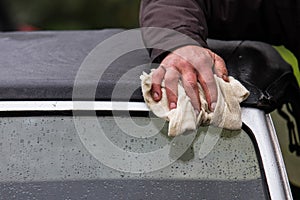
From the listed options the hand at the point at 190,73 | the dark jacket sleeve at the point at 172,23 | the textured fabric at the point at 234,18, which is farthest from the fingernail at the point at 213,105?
the textured fabric at the point at 234,18

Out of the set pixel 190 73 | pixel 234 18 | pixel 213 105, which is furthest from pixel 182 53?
pixel 234 18

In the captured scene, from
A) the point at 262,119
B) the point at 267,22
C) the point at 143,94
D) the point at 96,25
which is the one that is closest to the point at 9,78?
Answer: the point at 143,94

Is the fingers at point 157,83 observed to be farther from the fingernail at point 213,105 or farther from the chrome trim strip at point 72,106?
the fingernail at point 213,105

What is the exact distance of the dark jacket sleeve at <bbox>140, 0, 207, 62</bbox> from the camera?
2971mm

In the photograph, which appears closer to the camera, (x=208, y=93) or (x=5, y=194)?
(x=5, y=194)

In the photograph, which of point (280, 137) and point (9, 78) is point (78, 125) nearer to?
point (9, 78)

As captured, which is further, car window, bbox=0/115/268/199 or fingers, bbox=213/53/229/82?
fingers, bbox=213/53/229/82

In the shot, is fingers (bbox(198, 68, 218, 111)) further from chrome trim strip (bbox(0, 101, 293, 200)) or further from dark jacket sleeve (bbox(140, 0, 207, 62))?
dark jacket sleeve (bbox(140, 0, 207, 62))

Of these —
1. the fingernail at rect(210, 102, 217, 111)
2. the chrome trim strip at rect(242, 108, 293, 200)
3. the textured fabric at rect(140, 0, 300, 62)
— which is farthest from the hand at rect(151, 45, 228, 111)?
the textured fabric at rect(140, 0, 300, 62)

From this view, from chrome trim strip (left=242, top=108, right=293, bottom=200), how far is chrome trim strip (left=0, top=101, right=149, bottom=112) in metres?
0.32

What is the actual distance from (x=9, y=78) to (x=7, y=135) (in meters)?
0.24

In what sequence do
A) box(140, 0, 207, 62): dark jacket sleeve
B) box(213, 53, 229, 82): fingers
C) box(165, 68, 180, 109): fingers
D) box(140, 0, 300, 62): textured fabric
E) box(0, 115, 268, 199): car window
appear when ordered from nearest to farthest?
box(0, 115, 268, 199): car window < box(165, 68, 180, 109): fingers < box(213, 53, 229, 82): fingers < box(140, 0, 207, 62): dark jacket sleeve < box(140, 0, 300, 62): textured fabric

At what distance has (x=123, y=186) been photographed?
2553 mm

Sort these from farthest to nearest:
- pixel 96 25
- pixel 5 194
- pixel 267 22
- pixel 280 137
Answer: pixel 96 25 < pixel 280 137 < pixel 267 22 < pixel 5 194
